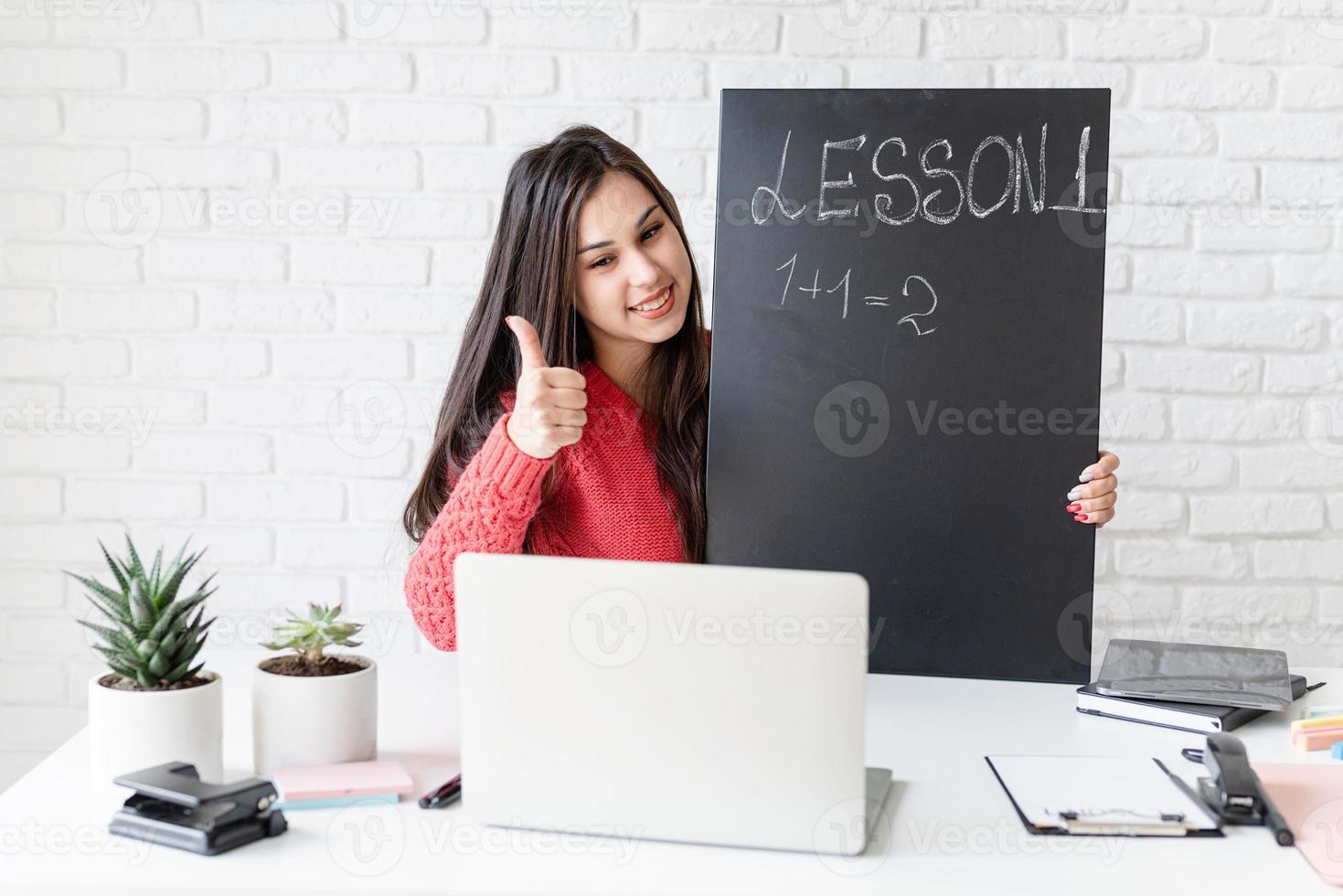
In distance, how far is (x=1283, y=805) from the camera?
103 centimetres

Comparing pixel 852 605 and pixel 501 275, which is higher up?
pixel 501 275

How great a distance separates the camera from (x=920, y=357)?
148cm

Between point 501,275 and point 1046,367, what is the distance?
0.72 meters

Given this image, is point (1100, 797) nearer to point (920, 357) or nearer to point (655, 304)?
point (920, 357)

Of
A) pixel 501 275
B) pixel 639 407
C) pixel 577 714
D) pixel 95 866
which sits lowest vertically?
pixel 95 866

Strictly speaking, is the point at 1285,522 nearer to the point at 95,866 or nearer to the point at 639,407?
the point at 639,407

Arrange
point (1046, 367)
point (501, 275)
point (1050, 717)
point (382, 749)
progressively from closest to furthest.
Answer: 1. point (382, 749)
2. point (1050, 717)
3. point (1046, 367)
4. point (501, 275)

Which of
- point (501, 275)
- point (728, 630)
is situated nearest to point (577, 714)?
point (728, 630)

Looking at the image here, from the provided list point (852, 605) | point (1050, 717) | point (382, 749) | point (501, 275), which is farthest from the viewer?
point (501, 275)

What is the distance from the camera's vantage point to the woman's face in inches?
65.2
